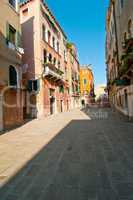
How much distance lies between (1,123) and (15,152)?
5.21 m

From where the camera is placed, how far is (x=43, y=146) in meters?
6.25

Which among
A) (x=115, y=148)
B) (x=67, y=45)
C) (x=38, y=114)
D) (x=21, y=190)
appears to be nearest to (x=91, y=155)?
(x=115, y=148)

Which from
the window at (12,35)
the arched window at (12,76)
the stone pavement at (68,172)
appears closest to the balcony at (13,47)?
the window at (12,35)

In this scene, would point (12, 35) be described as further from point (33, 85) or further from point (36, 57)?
point (33, 85)

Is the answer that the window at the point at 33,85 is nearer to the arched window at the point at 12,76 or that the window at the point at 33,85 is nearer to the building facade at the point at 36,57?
the building facade at the point at 36,57

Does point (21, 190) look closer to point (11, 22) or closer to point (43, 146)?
point (43, 146)

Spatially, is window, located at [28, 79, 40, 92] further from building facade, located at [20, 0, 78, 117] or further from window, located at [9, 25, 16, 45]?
window, located at [9, 25, 16, 45]

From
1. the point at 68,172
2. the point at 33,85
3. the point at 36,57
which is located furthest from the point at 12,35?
the point at 68,172

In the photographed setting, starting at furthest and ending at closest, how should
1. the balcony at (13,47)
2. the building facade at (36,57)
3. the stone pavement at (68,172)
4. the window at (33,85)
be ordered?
the building facade at (36,57) < the window at (33,85) < the balcony at (13,47) < the stone pavement at (68,172)

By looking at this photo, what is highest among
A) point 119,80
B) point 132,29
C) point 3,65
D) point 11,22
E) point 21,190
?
point 11,22

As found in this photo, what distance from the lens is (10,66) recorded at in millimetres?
11773

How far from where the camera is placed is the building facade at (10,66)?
10.7 m

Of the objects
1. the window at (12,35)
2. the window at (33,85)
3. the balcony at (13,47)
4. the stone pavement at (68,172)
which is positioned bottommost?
the stone pavement at (68,172)

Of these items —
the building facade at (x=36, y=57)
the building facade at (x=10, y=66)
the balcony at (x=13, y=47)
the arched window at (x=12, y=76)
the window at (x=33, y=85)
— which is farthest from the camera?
the building facade at (x=36, y=57)
